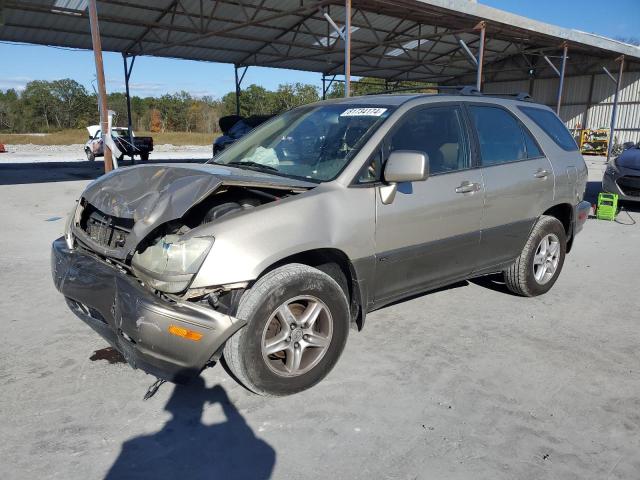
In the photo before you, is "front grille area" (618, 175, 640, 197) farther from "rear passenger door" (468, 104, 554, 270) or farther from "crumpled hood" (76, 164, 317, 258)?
"crumpled hood" (76, 164, 317, 258)

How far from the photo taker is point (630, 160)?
8953 mm

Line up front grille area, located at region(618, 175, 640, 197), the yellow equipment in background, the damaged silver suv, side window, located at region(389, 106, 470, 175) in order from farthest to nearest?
1. the yellow equipment in background
2. front grille area, located at region(618, 175, 640, 197)
3. side window, located at region(389, 106, 470, 175)
4. the damaged silver suv

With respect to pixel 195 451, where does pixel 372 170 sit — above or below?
above

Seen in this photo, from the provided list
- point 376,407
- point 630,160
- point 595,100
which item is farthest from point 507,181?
point 595,100

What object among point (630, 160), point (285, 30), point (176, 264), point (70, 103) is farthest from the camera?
point (70, 103)

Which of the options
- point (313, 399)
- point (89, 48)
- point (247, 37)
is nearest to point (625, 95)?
point (247, 37)

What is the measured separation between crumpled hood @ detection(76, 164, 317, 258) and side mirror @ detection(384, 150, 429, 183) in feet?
1.69

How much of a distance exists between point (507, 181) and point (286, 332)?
7.66ft

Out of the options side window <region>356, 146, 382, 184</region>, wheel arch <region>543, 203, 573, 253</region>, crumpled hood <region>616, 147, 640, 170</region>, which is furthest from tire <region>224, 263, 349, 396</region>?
crumpled hood <region>616, 147, 640, 170</region>

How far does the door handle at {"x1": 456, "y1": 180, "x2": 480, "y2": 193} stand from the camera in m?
3.59

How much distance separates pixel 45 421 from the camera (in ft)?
8.43

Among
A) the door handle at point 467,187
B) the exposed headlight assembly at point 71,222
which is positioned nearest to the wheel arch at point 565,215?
the door handle at point 467,187

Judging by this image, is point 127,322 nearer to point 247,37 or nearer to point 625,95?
point 247,37

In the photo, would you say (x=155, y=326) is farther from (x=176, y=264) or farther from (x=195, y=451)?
(x=195, y=451)
